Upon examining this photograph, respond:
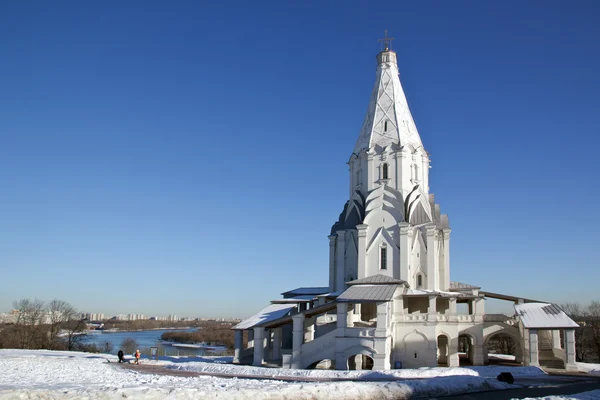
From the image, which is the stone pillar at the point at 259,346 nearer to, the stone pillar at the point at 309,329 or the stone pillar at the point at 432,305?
the stone pillar at the point at 309,329

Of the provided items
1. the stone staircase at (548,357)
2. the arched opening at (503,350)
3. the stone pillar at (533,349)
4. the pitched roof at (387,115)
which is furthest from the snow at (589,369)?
the pitched roof at (387,115)

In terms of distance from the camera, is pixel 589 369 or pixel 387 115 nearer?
pixel 589 369

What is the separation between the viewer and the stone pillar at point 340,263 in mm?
39656

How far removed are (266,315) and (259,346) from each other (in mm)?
3155

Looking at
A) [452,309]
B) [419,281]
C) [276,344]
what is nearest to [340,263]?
[419,281]

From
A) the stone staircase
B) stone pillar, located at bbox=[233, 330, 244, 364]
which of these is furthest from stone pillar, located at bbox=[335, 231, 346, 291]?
the stone staircase

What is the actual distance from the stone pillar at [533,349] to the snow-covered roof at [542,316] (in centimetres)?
44

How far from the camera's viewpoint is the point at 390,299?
30906 millimetres

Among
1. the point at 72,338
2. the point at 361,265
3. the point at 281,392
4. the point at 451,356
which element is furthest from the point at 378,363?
the point at 72,338

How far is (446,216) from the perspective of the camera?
4109 cm

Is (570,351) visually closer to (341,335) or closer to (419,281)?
(419,281)

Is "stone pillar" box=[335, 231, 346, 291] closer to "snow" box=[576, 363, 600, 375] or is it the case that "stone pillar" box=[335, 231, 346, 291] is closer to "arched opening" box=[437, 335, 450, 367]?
"arched opening" box=[437, 335, 450, 367]

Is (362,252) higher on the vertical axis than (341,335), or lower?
higher

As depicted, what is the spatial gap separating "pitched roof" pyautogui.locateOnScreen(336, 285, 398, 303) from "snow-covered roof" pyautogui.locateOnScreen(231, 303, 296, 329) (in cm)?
530
